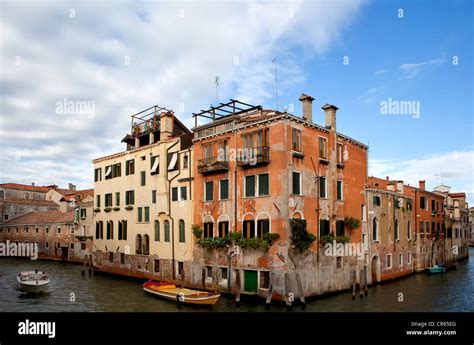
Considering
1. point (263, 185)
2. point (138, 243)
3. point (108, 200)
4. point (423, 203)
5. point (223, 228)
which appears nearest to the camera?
point (263, 185)

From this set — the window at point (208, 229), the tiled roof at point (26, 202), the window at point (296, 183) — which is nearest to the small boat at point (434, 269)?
the window at point (296, 183)

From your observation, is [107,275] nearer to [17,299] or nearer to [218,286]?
[17,299]

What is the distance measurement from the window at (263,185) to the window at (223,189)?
113 inches

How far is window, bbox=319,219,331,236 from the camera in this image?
26922 millimetres

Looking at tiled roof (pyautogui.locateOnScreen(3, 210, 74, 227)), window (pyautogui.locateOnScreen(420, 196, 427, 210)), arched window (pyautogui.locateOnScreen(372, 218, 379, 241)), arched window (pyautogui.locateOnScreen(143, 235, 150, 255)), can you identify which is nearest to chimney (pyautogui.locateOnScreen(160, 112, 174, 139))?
arched window (pyautogui.locateOnScreen(143, 235, 150, 255))

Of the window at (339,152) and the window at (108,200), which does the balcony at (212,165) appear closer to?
the window at (339,152)

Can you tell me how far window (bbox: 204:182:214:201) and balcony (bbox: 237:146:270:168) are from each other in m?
3.25

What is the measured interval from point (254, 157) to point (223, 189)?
3743 mm

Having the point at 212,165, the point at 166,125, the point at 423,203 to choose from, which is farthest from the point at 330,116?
the point at 423,203

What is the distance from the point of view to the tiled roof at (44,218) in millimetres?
55531

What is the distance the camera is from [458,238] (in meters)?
55.1

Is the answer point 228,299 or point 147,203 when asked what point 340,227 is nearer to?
point 228,299

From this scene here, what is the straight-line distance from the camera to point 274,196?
80.7 ft
